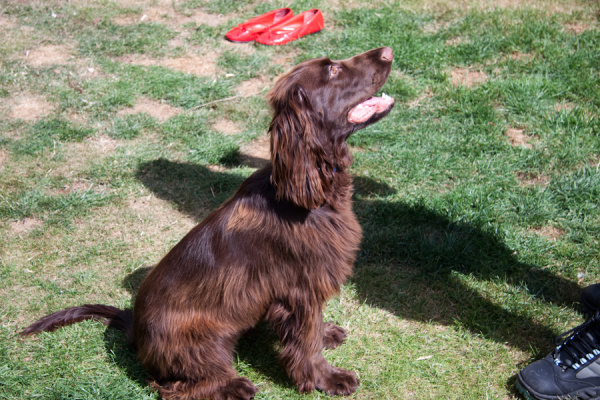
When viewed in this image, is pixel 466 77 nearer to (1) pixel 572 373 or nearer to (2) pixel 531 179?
(2) pixel 531 179

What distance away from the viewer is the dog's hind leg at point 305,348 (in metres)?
2.54

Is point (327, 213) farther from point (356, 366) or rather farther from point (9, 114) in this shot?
point (9, 114)

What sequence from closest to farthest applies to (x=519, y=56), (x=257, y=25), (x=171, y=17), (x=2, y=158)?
(x=2, y=158) < (x=519, y=56) < (x=257, y=25) < (x=171, y=17)

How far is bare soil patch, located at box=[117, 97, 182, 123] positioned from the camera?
495 cm

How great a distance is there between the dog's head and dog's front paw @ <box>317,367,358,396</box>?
91 centimetres

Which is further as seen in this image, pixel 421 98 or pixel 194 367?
pixel 421 98

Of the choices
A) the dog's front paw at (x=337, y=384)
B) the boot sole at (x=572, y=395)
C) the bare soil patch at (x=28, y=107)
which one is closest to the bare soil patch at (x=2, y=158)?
the bare soil patch at (x=28, y=107)

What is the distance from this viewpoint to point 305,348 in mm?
2553

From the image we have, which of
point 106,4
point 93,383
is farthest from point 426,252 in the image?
point 106,4

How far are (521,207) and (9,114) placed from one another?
461 cm

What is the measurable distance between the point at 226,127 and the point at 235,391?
2787mm

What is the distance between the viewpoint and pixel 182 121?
4.81 metres

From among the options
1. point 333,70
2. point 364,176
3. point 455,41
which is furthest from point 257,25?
point 333,70

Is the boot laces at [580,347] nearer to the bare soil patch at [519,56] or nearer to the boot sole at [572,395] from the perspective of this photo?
the boot sole at [572,395]
